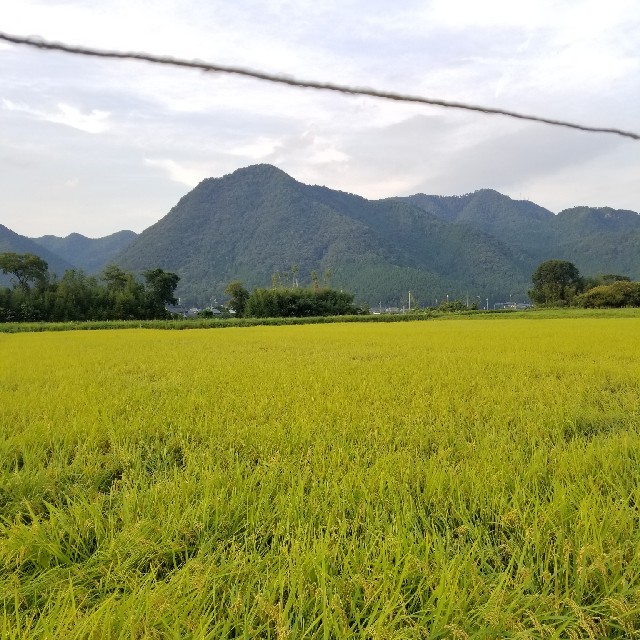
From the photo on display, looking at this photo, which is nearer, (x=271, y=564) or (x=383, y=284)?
(x=271, y=564)

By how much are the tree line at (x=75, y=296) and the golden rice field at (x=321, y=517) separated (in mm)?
42243

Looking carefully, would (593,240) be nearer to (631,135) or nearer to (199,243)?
(199,243)

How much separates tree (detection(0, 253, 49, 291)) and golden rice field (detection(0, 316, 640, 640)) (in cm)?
5253

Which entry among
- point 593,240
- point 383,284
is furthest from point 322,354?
point 593,240

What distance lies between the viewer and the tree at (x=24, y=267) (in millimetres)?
47875

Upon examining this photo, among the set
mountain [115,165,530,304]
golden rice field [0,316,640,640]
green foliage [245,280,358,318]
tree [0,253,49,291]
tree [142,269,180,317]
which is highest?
mountain [115,165,530,304]

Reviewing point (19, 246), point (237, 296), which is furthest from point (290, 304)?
point (19, 246)

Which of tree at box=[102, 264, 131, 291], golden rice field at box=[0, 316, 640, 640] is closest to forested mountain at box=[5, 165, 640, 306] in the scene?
tree at box=[102, 264, 131, 291]

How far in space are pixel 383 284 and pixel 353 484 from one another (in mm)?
145334

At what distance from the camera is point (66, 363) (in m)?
7.91

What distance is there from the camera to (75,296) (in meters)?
42.4

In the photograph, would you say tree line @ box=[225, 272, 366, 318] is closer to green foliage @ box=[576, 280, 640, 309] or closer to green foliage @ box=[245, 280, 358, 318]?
green foliage @ box=[245, 280, 358, 318]

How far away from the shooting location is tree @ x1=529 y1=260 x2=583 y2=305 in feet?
238

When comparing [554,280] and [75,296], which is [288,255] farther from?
[75,296]
